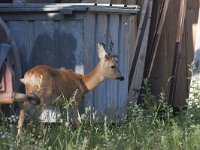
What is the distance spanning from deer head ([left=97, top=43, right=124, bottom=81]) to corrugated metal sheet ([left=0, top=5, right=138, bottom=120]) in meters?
0.17

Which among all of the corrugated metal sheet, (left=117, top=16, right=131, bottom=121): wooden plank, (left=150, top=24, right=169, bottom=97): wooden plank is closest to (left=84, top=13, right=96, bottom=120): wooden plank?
the corrugated metal sheet

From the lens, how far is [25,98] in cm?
466

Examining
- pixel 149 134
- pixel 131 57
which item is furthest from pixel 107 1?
pixel 149 134

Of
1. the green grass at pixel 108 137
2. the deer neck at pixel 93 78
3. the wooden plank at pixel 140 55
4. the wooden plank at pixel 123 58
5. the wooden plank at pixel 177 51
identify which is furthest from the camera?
the wooden plank at pixel 177 51

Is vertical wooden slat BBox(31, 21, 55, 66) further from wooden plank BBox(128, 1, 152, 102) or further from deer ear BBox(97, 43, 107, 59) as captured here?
wooden plank BBox(128, 1, 152, 102)

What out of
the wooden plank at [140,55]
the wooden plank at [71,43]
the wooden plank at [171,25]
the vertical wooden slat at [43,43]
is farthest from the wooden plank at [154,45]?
the vertical wooden slat at [43,43]

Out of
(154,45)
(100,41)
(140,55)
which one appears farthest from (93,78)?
(154,45)

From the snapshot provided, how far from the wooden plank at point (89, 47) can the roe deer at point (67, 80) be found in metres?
0.14

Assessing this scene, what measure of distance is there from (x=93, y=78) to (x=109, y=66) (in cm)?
38

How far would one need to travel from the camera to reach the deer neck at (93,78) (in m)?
8.47

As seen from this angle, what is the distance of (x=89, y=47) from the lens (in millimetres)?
8492

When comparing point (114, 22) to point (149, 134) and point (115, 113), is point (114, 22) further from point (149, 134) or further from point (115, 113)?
point (149, 134)

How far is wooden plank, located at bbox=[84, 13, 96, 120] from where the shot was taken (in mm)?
8383

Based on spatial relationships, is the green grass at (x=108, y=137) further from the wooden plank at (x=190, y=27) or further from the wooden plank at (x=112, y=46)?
the wooden plank at (x=190, y=27)
